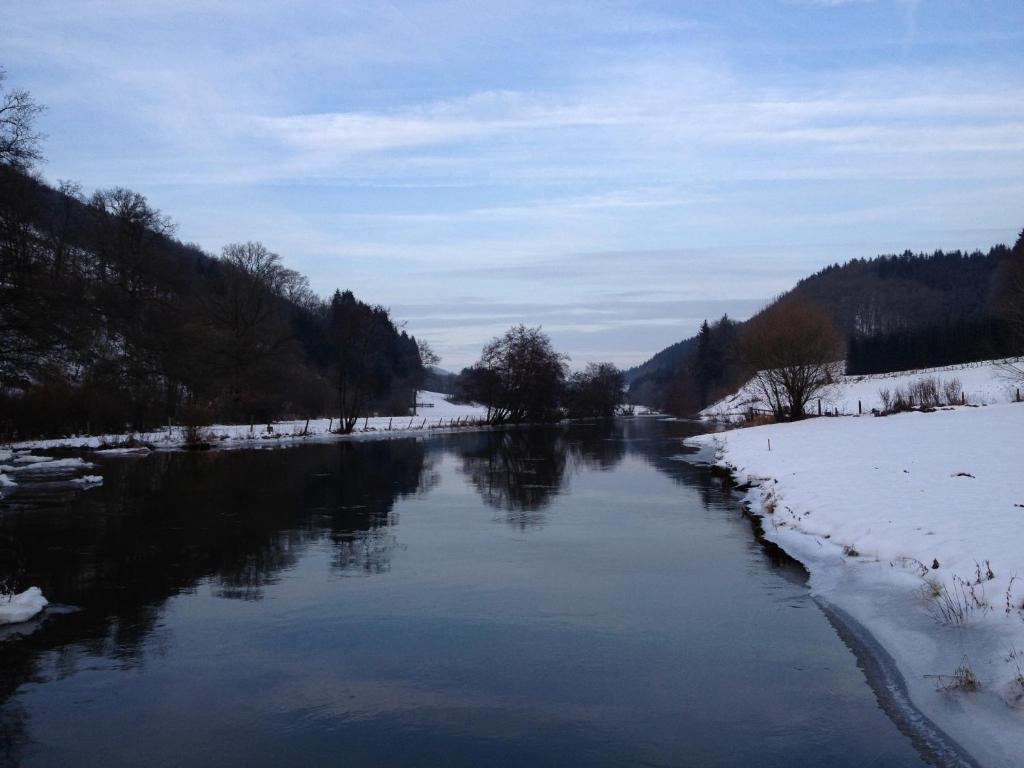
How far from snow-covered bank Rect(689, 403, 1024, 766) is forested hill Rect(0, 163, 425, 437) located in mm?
24109

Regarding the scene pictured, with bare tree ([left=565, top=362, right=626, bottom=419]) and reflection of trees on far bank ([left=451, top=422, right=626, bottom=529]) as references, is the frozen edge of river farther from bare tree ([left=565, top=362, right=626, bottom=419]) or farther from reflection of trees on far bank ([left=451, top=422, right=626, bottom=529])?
bare tree ([left=565, top=362, right=626, bottom=419])

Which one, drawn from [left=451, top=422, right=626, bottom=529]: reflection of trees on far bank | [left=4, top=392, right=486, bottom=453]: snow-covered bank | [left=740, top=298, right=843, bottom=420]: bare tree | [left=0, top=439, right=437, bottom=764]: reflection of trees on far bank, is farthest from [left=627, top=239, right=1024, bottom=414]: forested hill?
[left=0, top=439, right=437, bottom=764]: reflection of trees on far bank

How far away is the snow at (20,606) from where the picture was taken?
948 centimetres

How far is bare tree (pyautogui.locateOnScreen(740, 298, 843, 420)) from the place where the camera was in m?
44.1

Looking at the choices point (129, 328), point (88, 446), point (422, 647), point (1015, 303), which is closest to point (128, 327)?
point (129, 328)

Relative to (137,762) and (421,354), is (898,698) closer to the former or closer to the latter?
(137,762)

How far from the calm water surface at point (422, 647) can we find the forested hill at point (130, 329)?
10714 millimetres

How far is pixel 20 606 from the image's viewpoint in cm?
968

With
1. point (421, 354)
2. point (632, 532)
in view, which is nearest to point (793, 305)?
point (632, 532)

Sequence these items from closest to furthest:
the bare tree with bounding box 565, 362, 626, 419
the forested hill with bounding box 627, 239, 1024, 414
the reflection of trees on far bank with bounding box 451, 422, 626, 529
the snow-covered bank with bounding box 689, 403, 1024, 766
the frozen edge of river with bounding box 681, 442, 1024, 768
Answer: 1. the frozen edge of river with bounding box 681, 442, 1024, 768
2. the snow-covered bank with bounding box 689, 403, 1024, 766
3. the reflection of trees on far bank with bounding box 451, 422, 626, 529
4. the forested hill with bounding box 627, 239, 1024, 414
5. the bare tree with bounding box 565, 362, 626, 419

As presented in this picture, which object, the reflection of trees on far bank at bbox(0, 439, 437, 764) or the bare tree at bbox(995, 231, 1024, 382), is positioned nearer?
the reflection of trees on far bank at bbox(0, 439, 437, 764)

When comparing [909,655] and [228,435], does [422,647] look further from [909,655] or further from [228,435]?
[228,435]

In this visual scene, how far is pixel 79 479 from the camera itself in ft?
79.0

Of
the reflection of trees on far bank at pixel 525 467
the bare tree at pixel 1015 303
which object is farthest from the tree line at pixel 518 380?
the bare tree at pixel 1015 303
